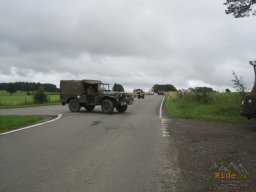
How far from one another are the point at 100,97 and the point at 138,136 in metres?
14.6

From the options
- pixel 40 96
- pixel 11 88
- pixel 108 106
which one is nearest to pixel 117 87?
pixel 108 106

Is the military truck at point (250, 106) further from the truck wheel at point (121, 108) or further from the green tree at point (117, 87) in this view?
the green tree at point (117, 87)

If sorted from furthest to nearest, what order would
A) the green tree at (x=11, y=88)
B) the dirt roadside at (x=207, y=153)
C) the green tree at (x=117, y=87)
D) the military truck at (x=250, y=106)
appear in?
the green tree at (x=11, y=88) < the green tree at (x=117, y=87) < the military truck at (x=250, y=106) < the dirt roadside at (x=207, y=153)

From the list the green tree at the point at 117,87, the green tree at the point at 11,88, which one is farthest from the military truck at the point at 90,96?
the green tree at the point at 11,88

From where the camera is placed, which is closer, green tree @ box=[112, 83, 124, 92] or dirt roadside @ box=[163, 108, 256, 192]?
dirt roadside @ box=[163, 108, 256, 192]

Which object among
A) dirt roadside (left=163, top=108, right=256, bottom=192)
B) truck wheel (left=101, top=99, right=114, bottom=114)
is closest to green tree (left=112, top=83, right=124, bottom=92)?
truck wheel (left=101, top=99, right=114, bottom=114)

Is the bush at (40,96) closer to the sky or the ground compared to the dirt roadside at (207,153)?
closer to the sky

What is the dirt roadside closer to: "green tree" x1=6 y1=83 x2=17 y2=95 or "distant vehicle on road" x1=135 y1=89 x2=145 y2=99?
"distant vehicle on road" x1=135 y1=89 x2=145 y2=99

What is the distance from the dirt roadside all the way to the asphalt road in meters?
0.26
